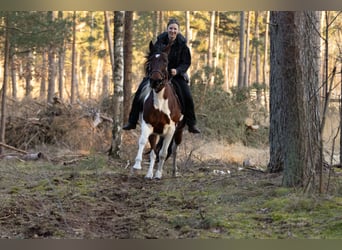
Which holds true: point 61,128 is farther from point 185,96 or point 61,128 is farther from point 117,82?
point 185,96

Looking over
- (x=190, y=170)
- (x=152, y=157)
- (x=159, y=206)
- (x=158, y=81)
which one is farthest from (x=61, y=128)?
(x=159, y=206)

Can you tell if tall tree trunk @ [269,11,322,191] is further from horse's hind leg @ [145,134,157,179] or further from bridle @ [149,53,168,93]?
horse's hind leg @ [145,134,157,179]

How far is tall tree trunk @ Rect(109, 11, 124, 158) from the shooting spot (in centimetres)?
1163

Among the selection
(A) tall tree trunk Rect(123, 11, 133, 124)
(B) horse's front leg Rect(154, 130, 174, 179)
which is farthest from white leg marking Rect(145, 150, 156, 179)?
(A) tall tree trunk Rect(123, 11, 133, 124)

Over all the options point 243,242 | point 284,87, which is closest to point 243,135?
point 284,87

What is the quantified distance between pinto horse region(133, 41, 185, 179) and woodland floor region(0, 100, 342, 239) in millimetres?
554

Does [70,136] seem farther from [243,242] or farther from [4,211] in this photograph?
[243,242]

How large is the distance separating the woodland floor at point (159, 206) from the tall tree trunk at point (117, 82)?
1712 millimetres

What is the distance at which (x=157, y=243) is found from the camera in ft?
5.57

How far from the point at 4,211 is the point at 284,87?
11.9 ft

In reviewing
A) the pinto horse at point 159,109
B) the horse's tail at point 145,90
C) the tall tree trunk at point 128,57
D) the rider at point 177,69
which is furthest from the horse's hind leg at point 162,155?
the tall tree trunk at point 128,57

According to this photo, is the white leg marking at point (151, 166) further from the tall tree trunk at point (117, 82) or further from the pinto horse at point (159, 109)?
the tall tree trunk at point (117, 82)

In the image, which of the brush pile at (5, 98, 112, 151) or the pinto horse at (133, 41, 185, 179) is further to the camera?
the brush pile at (5, 98, 112, 151)

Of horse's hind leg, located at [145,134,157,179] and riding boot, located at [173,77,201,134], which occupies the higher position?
riding boot, located at [173,77,201,134]
